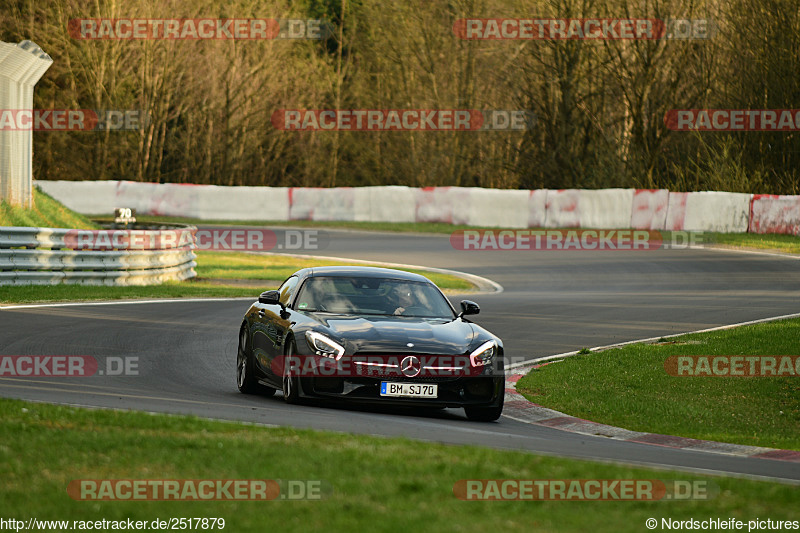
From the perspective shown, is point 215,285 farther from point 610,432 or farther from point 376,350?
point 610,432

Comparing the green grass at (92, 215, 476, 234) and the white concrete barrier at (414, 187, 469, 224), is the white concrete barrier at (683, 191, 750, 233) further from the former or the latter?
the white concrete barrier at (414, 187, 469, 224)

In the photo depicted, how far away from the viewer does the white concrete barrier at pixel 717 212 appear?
3597cm

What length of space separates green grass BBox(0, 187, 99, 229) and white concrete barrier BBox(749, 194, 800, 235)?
19266 mm

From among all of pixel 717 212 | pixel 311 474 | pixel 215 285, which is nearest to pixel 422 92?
pixel 717 212

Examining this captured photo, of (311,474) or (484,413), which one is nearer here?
(311,474)

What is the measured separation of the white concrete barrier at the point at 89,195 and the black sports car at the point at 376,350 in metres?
38.6

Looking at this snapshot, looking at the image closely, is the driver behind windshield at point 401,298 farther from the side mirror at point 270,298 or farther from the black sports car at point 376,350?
the side mirror at point 270,298

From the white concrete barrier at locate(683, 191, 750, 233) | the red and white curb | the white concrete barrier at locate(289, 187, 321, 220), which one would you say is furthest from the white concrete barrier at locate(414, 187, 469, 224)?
the red and white curb

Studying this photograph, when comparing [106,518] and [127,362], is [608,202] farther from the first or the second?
[106,518]

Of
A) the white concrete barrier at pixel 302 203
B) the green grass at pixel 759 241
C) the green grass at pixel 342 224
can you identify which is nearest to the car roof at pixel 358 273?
the green grass at pixel 759 241

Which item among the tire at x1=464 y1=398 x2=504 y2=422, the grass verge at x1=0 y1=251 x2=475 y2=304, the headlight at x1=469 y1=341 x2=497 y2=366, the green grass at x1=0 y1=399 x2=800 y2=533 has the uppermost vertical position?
the headlight at x1=469 y1=341 x2=497 y2=366

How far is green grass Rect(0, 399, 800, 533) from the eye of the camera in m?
5.98

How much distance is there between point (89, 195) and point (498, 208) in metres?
18.0

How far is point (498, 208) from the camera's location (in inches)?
1646
